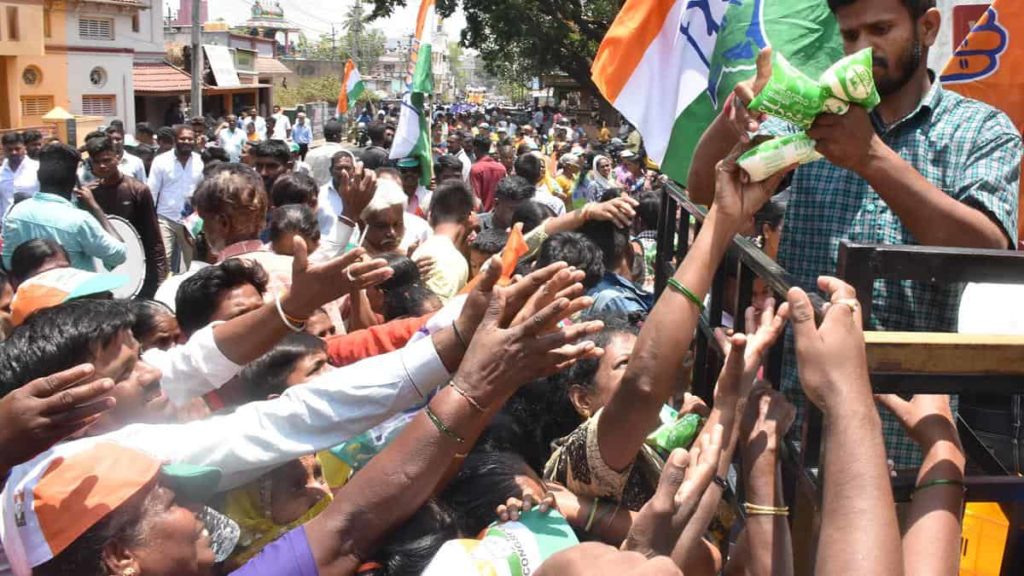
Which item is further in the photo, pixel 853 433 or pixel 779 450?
pixel 779 450

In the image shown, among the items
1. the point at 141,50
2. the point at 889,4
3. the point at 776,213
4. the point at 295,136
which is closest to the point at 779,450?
the point at 889,4

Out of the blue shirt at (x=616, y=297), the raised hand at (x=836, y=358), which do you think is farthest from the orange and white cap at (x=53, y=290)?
the raised hand at (x=836, y=358)

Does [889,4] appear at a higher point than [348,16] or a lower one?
lower

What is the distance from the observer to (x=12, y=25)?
22703 mm

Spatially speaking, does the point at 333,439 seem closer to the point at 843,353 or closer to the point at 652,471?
the point at 652,471

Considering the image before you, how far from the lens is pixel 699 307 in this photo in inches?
66.4

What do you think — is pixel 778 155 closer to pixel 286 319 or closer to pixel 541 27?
pixel 286 319

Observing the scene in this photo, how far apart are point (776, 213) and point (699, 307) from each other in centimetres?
250

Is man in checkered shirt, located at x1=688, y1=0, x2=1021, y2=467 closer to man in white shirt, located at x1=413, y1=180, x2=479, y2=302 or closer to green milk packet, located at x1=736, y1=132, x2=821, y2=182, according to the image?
green milk packet, located at x1=736, y1=132, x2=821, y2=182

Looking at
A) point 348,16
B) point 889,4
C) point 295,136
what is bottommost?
point 295,136

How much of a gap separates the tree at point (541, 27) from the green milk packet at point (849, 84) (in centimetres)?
2667

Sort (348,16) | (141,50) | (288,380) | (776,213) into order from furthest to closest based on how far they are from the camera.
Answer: (348,16)
(141,50)
(776,213)
(288,380)

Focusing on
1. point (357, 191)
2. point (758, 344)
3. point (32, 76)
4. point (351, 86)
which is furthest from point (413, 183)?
point (32, 76)

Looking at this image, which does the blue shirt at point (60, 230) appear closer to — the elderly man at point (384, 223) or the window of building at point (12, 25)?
the elderly man at point (384, 223)
